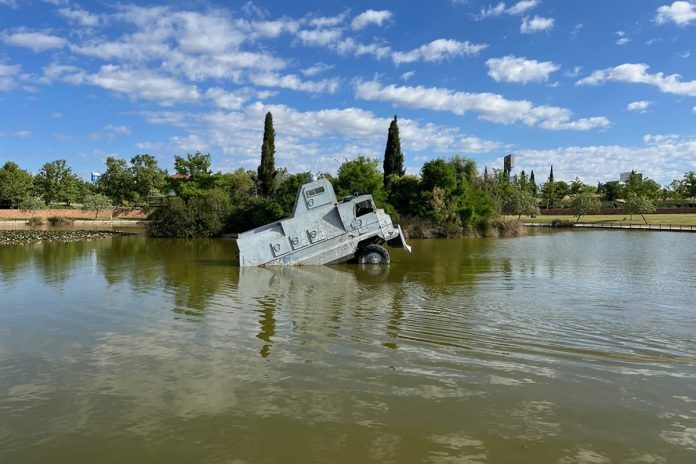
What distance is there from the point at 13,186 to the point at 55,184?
8.88 meters

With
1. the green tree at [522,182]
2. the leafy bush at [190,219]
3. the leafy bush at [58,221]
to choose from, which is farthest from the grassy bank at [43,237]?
the green tree at [522,182]

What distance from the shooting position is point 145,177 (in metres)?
88.3

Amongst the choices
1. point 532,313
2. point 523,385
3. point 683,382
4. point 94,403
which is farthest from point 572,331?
point 94,403

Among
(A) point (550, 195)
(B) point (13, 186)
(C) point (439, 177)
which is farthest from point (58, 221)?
(A) point (550, 195)

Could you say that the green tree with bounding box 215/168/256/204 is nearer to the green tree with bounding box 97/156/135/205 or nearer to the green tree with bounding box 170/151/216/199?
the green tree with bounding box 170/151/216/199

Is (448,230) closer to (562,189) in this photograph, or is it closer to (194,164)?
(194,164)

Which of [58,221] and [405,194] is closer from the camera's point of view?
[405,194]

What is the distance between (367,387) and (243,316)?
596 cm

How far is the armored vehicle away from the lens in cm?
2327

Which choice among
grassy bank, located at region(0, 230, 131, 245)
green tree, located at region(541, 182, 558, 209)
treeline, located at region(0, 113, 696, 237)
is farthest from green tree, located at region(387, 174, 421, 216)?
green tree, located at region(541, 182, 558, 209)

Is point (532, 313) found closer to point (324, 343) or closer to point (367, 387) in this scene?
point (324, 343)

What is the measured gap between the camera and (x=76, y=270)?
22234 millimetres

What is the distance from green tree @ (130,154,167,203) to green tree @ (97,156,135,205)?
0.91 metres

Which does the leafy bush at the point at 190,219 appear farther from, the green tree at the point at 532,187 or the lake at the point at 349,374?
the green tree at the point at 532,187
